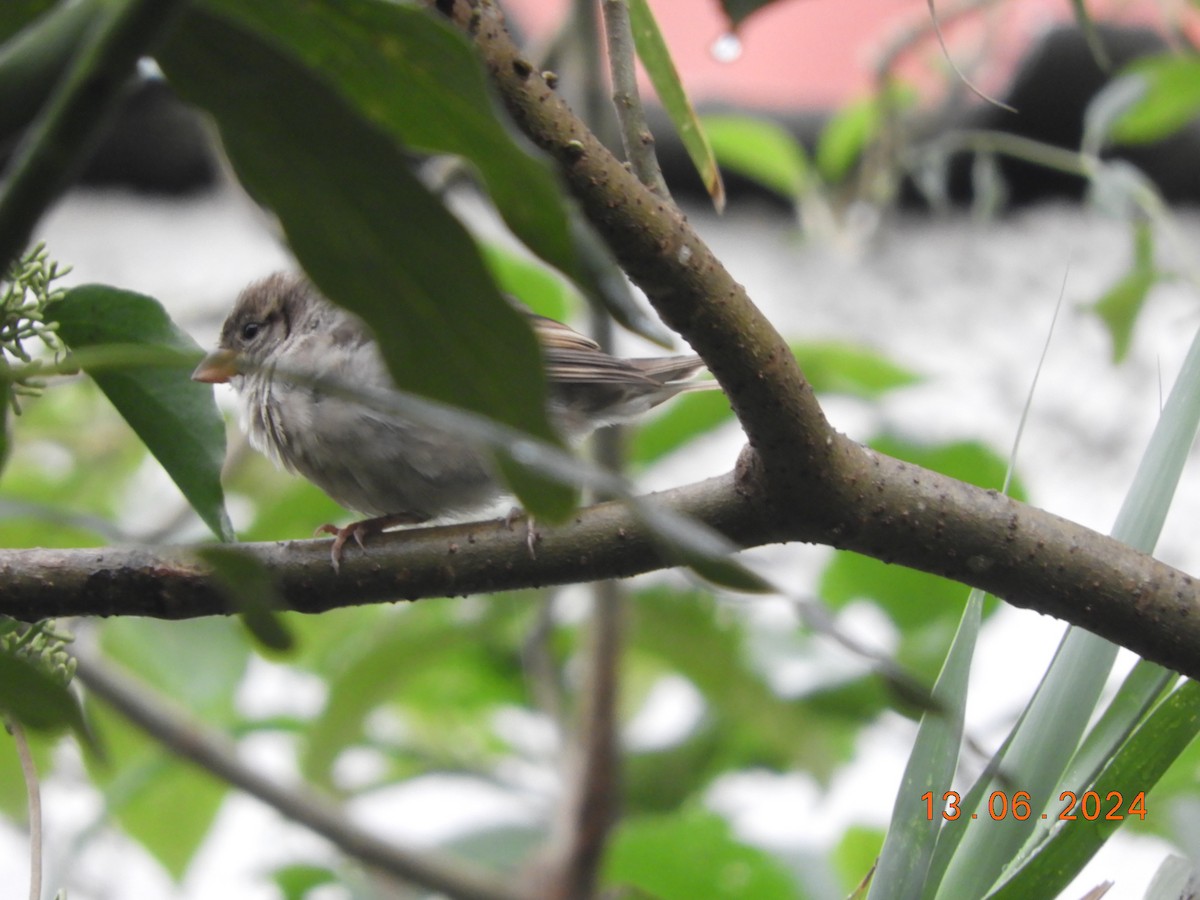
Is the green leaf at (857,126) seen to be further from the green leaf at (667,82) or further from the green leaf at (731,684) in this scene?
the green leaf at (667,82)

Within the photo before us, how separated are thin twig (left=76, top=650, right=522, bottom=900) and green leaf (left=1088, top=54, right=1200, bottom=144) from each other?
1.98 metres

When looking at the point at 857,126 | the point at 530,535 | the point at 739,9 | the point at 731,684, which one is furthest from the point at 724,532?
the point at 857,126

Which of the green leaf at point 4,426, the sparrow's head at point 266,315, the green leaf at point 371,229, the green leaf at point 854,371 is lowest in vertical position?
the green leaf at point 4,426

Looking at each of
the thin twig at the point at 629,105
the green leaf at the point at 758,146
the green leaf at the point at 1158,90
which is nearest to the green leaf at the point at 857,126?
the green leaf at the point at 758,146

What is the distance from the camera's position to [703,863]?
217 centimetres

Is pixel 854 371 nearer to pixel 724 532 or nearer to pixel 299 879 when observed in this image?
pixel 299 879

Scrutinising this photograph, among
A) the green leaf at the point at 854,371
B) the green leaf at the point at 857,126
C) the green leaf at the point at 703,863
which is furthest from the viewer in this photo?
the green leaf at the point at 857,126

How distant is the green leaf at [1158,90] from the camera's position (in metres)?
2.53

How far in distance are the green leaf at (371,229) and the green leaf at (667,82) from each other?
0.51 m

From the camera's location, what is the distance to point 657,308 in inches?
37.4

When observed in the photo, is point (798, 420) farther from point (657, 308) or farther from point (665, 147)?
point (665, 147)

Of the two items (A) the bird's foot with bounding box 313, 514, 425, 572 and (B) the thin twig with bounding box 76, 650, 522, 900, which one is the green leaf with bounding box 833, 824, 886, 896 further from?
(A) the bird's foot with bounding box 313, 514, 425, 572

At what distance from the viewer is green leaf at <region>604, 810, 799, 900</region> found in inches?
85.7

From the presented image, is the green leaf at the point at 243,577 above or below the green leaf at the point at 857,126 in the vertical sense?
below
